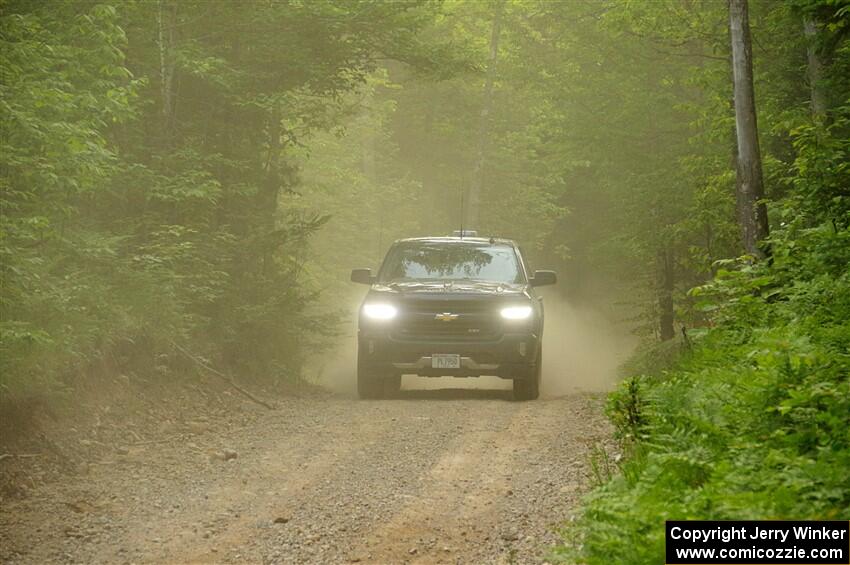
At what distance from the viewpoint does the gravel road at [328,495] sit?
689 cm

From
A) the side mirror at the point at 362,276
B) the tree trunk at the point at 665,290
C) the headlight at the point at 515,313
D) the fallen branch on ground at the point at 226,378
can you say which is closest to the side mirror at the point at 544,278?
the headlight at the point at 515,313

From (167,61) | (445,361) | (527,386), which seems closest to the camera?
(445,361)

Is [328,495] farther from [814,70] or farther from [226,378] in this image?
[814,70]

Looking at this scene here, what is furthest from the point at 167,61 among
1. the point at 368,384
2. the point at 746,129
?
the point at 746,129

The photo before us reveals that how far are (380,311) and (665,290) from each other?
9.38 meters

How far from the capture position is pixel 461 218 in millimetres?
17203

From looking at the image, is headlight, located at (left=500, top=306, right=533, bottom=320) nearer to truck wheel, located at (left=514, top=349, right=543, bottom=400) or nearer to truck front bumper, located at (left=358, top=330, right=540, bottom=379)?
truck front bumper, located at (left=358, top=330, right=540, bottom=379)

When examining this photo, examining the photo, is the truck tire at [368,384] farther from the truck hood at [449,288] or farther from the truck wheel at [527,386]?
the truck wheel at [527,386]

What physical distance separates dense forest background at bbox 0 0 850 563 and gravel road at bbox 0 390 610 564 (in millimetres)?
812

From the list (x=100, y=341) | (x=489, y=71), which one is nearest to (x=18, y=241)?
(x=100, y=341)

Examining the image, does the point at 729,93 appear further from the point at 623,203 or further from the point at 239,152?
the point at 239,152

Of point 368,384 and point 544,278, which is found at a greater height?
point 544,278

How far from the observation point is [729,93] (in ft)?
52.6

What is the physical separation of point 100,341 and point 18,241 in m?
2.35
